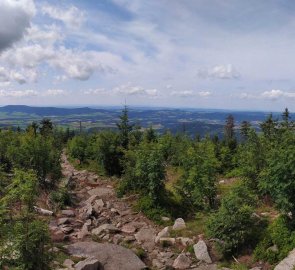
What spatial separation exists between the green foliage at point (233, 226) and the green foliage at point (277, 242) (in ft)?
2.54

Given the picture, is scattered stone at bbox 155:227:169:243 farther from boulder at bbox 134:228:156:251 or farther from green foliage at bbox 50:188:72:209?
green foliage at bbox 50:188:72:209

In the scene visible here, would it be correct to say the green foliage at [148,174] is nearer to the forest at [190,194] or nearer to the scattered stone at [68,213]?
the forest at [190,194]

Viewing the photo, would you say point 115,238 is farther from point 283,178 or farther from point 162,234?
point 283,178

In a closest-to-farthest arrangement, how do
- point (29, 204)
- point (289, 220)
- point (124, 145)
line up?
point (29, 204)
point (289, 220)
point (124, 145)

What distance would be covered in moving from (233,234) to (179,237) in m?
4.06

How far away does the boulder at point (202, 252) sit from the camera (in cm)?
1734

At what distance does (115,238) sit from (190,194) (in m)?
6.38

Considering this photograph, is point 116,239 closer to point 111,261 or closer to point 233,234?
point 111,261

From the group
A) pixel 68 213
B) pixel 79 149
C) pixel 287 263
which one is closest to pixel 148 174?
pixel 68 213

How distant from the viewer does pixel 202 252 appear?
17688 millimetres

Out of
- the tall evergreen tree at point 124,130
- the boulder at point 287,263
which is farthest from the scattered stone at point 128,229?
the tall evergreen tree at point 124,130

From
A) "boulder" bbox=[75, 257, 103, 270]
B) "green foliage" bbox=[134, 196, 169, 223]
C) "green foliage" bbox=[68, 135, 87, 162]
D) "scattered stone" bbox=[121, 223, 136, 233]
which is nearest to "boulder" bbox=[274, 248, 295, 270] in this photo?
"boulder" bbox=[75, 257, 103, 270]

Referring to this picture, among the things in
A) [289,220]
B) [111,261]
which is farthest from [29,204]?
[289,220]

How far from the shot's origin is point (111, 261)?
16953 millimetres
